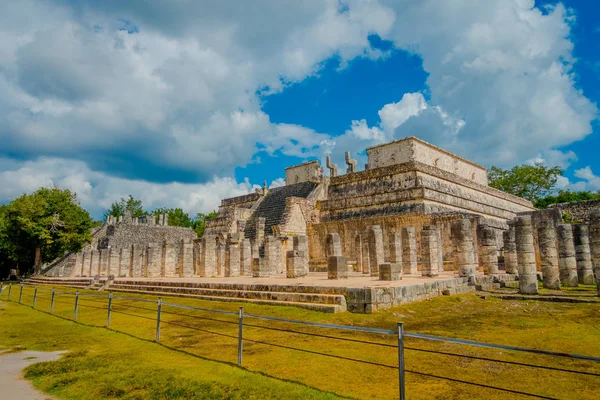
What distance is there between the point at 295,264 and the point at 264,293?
468cm

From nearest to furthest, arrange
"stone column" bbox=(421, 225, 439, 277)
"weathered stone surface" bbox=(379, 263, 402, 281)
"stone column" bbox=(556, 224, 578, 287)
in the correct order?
1. "weathered stone surface" bbox=(379, 263, 402, 281)
2. "stone column" bbox=(556, 224, 578, 287)
3. "stone column" bbox=(421, 225, 439, 277)

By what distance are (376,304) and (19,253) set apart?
107 ft

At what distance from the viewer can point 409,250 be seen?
595 inches

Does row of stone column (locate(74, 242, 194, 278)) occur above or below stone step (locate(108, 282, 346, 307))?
above

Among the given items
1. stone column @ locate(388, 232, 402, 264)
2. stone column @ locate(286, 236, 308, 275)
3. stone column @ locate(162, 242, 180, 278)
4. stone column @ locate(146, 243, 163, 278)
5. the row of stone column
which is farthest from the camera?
stone column @ locate(162, 242, 180, 278)

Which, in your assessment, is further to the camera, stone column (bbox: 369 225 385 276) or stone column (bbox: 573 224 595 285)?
stone column (bbox: 369 225 385 276)

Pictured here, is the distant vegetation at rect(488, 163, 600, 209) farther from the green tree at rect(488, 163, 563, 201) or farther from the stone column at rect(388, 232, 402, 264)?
the stone column at rect(388, 232, 402, 264)

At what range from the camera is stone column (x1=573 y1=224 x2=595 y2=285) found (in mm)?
14016

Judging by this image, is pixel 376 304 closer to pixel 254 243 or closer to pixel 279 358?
pixel 279 358

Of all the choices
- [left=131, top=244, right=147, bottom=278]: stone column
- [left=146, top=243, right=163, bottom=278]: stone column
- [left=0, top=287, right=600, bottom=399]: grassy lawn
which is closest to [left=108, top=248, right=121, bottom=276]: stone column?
[left=131, top=244, right=147, bottom=278]: stone column

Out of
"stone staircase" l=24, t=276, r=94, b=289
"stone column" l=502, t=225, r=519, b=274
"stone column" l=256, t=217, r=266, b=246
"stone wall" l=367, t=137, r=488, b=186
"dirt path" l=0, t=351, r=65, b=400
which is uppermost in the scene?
"stone wall" l=367, t=137, r=488, b=186

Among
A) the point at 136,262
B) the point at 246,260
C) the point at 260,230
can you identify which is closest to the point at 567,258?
the point at 246,260

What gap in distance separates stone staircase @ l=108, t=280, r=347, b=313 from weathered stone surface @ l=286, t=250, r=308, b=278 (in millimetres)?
3270

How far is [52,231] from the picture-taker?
29875 millimetres
